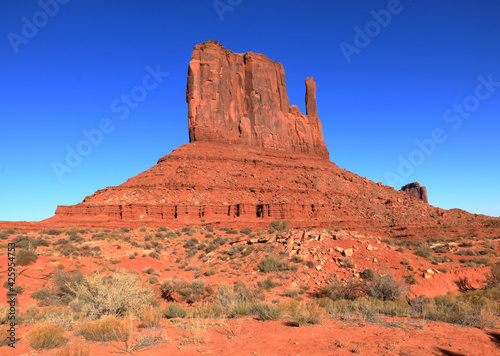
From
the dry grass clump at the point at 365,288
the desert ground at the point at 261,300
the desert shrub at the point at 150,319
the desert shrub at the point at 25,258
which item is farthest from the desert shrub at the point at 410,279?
the desert shrub at the point at 25,258

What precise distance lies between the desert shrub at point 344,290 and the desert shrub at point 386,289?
545 mm

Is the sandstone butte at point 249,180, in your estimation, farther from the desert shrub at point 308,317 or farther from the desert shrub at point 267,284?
the desert shrub at point 308,317

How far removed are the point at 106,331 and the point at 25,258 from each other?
1331 centimetres

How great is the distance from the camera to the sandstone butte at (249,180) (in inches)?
1807

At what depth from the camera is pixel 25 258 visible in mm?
16672

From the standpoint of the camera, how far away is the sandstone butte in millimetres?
45906

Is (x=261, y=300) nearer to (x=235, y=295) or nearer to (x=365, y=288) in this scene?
(x=235, y=295)

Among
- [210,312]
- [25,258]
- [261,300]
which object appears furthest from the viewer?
[25,258]

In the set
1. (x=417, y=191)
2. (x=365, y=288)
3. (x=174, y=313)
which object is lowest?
(x=365, y=288)

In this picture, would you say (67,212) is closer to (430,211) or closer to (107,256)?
(107,256)

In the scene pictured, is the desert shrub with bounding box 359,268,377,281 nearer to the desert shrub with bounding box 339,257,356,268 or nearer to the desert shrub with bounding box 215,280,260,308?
the desert shrub with bounding box 339,257,356,268

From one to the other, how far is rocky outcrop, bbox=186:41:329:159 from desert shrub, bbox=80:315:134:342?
62359mm

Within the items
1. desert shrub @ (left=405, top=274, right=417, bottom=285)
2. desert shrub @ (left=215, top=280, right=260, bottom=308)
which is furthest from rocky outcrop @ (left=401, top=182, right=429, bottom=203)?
desert shrub @ (left=215, top=280, right=260, bottom=308)

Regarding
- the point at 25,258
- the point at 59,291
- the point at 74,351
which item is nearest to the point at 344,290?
the point at 74,351
